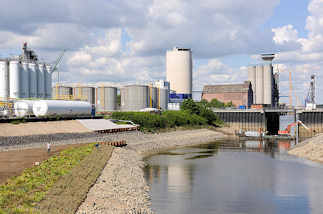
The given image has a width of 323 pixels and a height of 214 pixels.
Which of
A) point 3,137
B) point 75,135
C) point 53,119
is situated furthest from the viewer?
point 53,119

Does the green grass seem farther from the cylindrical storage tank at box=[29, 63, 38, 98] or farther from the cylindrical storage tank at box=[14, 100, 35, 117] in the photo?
the cylindrical storage tank at box=[29, 63, 38, 98]

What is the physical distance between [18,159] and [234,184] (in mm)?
28072

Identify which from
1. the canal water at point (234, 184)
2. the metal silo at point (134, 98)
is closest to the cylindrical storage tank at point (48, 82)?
the metal silo at point (134, 98)

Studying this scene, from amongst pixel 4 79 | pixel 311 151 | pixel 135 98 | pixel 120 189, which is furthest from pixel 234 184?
pixel 135 98

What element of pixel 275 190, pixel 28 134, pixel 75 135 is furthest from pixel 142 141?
pixel 275 190

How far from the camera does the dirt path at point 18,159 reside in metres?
38.0

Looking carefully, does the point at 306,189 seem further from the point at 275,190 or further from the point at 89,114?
the point at 89,114

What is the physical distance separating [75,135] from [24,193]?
4481 centimetres

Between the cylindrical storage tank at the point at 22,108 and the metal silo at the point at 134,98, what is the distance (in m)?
99.8

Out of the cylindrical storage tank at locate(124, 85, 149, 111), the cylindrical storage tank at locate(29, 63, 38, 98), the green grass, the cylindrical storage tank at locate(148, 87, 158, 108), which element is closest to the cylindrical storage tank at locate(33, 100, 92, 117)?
the cylindrical storage tank at locate(29, 63, 38, 98)

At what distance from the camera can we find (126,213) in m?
28.0

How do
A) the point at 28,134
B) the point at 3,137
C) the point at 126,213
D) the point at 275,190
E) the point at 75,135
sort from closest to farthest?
the point at 126,213 → the point at 275,190 → the point at 3,137 → the point at 28,134 → the point at 75,135

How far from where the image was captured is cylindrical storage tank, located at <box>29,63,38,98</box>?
115500 millimetres

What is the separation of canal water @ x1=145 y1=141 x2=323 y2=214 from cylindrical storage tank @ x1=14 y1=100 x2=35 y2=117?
3180 centimetres
